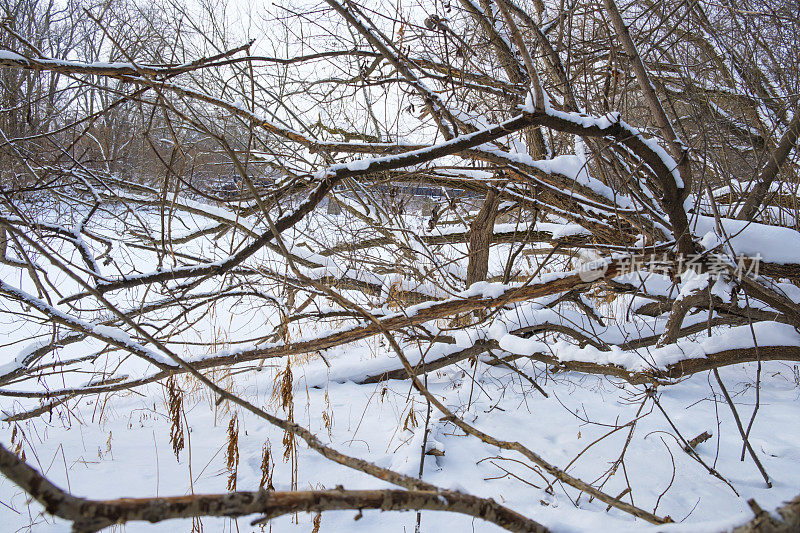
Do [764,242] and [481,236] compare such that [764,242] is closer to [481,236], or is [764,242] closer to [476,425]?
[476,425]

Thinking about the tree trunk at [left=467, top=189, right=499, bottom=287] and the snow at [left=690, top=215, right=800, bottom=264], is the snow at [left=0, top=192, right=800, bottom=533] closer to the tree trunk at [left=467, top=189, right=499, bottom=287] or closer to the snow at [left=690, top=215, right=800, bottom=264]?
the snow at [left=690, top=215, right=800, bottom=264]

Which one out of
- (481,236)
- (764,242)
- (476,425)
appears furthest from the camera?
(481,236)

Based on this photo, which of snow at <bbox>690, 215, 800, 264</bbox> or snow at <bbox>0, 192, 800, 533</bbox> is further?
snow at <bbox>0, 192, 800, 533</bbox>

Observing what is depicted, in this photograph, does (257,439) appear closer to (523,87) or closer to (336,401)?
(336,401)

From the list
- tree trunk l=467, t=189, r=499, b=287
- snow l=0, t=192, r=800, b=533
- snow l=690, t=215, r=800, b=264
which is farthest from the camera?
tree trunk l=467, t=189, r=499, b=287

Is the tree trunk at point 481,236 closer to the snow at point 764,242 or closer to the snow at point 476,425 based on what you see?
the snow at point 476,425

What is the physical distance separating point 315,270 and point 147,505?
3.63 meters

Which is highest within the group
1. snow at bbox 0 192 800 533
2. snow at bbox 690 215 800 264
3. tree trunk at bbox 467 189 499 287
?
tree trunk at bbox 467 189 499 287

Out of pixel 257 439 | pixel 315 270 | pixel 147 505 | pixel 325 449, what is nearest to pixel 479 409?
pixel 257 439

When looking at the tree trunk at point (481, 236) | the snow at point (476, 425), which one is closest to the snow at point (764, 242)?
the snow at point (476, 425)

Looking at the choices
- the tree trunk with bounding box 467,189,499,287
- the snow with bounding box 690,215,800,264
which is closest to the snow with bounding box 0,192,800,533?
the snow with bounding box 690,215,800,264

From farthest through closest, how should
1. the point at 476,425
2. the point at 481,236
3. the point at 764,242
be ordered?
the point at 481,236
the point at 476,425
the point at 764,242

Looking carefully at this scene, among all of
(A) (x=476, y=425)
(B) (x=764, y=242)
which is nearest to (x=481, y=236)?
(A) (x=476, y=425)

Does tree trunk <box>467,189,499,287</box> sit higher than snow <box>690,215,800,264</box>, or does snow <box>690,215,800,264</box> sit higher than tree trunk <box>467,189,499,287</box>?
tree trunk <box>467,189,499,287</box>
